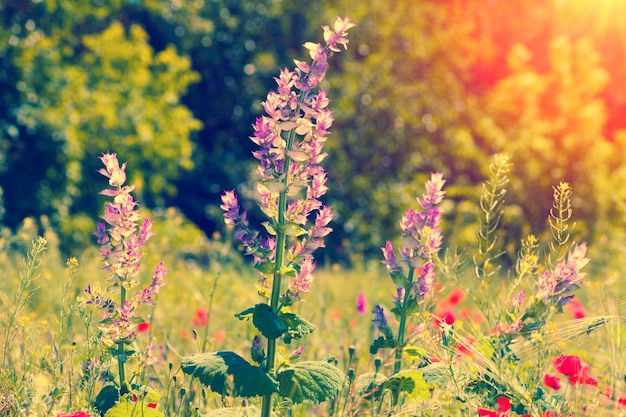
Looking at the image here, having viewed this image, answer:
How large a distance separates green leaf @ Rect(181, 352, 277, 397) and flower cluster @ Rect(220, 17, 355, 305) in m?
0.20

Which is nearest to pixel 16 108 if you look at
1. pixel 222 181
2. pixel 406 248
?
pixel 222 181

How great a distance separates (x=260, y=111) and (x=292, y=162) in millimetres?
10486

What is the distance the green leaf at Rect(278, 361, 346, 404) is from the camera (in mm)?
1750

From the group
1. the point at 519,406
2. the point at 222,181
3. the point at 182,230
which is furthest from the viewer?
the point at 222,181

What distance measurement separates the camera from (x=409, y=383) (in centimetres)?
193

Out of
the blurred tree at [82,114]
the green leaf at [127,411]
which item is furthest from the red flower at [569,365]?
the blurred tree at [82,114]

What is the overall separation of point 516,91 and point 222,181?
4.68 metres

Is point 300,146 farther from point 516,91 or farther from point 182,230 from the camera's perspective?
point 516,91

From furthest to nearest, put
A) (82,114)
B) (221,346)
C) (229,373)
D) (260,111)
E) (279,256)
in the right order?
(260,111) → (82,114) → (221,346) → (279,256) → (229,373)

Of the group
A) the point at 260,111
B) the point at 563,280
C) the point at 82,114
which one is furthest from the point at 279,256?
the point at 260,111

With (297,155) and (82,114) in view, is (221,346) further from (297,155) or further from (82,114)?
(82,114)

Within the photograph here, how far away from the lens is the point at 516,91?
11086 mm

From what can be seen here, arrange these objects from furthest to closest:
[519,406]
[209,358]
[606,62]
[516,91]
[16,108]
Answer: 1. [606,62]
2. [516,91]
3. [16,108]
4. [519,406]
5. [209,358]

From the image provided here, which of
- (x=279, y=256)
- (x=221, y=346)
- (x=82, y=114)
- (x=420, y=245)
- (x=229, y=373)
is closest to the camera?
(x=229, y=373)
